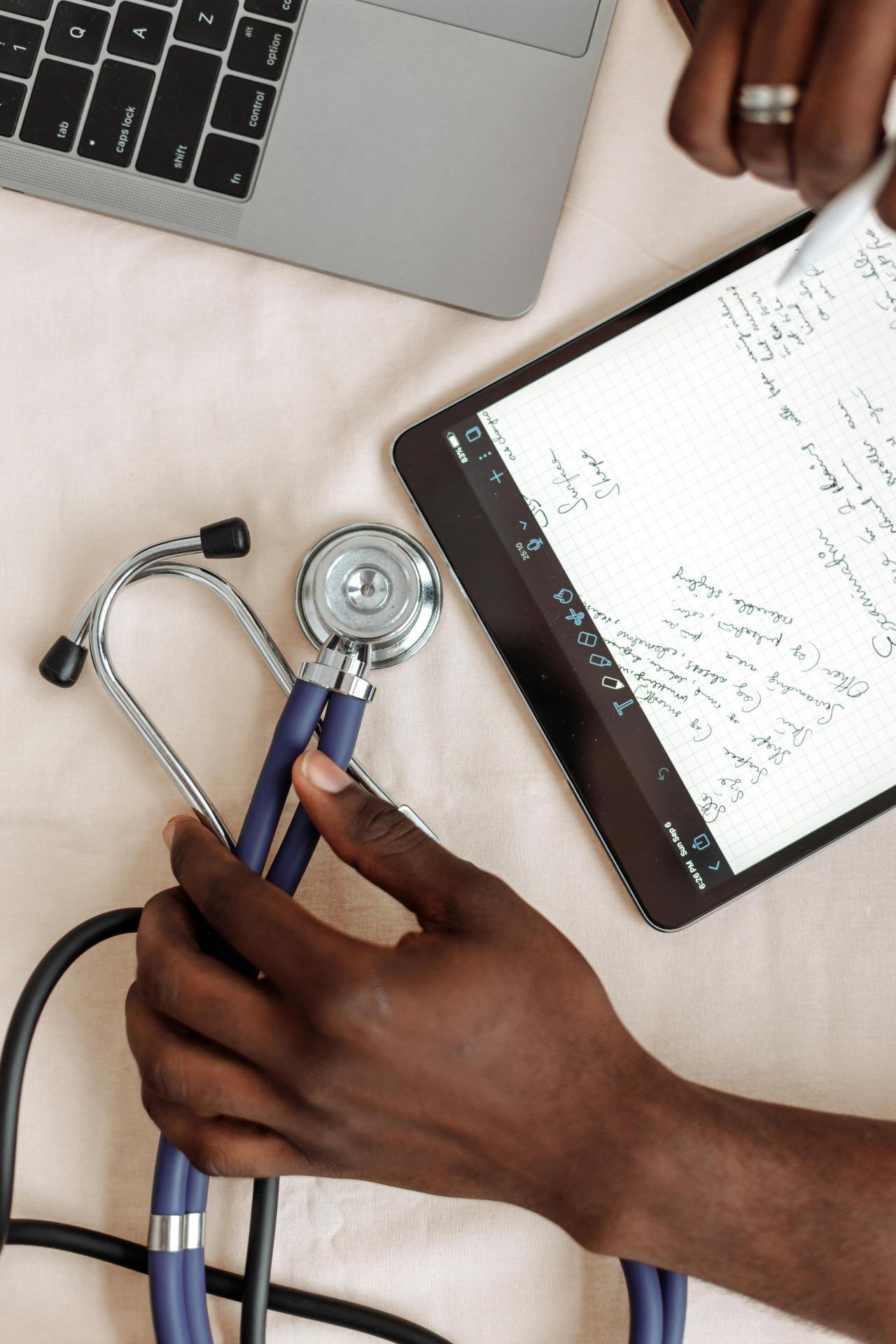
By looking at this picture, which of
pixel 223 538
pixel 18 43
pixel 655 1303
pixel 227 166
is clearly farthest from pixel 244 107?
pixel 655 1303

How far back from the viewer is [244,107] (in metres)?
0.60

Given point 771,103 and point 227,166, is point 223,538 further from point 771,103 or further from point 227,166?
point 771,103

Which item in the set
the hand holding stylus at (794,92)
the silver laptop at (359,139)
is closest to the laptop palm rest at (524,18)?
the silver laptop at (359,139)

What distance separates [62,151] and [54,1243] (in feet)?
2.11

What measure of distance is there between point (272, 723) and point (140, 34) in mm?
421

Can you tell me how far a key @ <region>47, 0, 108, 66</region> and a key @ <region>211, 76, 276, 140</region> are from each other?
0.08 metres

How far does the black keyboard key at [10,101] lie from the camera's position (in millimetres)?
599

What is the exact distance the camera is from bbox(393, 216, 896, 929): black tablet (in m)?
0.58

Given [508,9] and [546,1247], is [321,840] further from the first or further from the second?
[508,9]

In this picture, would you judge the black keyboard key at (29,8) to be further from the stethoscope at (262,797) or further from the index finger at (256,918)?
the index finger at (256,918)

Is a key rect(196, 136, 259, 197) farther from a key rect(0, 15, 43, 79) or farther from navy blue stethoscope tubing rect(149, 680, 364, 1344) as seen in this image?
navy blue stethoscope tubing rect(149, 680, 364, 1344)

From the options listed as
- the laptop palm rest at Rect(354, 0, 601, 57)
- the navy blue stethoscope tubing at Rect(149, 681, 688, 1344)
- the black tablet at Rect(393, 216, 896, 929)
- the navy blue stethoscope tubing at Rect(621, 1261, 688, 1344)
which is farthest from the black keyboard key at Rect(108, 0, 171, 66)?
the navy blue stethoscope tubing at Rect(621, 1261, 688, 1344)

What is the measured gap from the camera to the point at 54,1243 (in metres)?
0.56

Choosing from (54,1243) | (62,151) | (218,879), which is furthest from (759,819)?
(62,151)
